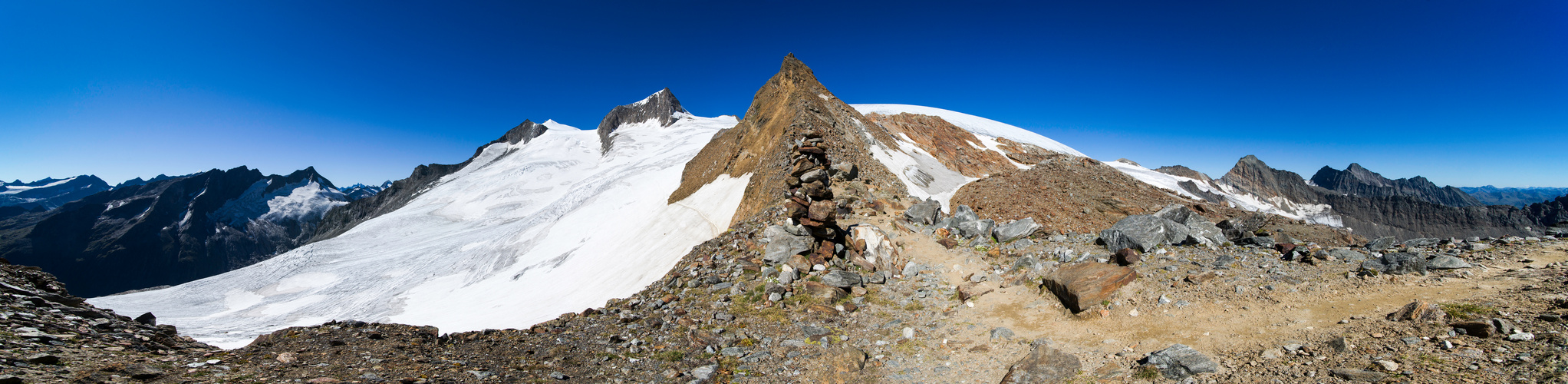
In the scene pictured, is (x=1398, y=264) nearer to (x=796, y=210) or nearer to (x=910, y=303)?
(x=910, y=303)

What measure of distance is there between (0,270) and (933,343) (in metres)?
13.2

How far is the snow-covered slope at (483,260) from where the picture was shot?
21172 millimetres

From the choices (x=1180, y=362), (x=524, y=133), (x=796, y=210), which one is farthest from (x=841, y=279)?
(x=524, y=133)

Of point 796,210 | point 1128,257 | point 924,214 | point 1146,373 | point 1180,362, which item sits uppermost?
point 796,210

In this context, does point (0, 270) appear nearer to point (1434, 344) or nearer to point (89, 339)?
point (89, 339)

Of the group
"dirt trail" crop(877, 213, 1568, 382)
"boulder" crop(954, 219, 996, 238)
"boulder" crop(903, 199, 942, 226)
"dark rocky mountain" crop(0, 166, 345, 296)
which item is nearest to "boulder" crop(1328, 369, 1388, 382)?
"dirt trail" crop(877, 213, 1568, 382)

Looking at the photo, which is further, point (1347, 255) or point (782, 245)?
point (782, 245)

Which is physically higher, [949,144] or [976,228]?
[949,144]

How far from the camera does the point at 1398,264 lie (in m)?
7.08

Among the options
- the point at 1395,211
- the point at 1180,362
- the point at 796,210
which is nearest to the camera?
the point at 1180,362

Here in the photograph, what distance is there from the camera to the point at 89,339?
5492 millimetres

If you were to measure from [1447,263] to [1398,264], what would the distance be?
42 cm

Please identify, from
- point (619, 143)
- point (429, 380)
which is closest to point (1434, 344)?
point (429, 380)

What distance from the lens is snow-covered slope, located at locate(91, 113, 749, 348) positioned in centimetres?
2117
